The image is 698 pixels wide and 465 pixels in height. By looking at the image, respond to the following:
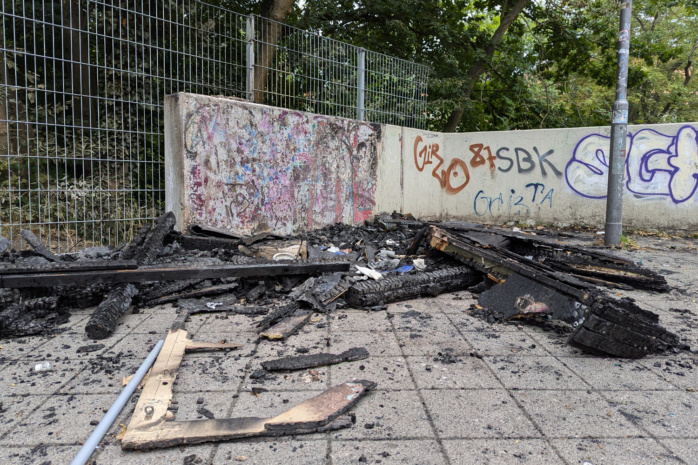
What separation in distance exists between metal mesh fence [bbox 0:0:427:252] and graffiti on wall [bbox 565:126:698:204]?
21.7 ft

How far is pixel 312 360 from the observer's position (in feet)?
9.86

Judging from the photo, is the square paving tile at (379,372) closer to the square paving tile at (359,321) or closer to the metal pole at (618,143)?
the square paving tile at (359,321)

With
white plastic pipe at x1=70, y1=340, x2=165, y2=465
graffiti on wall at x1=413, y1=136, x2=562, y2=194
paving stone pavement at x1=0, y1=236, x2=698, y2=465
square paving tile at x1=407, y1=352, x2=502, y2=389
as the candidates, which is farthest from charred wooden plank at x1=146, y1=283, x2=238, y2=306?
graffiti on wall at x1=413, y1=136, x2=562, y2=194

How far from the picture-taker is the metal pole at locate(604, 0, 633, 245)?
744cm

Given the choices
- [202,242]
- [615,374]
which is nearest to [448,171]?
[202,242]

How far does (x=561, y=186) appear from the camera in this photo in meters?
9.90

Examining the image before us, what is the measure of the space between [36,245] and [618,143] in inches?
334

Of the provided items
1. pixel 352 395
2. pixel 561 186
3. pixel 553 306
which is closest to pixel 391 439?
pixel 352 395

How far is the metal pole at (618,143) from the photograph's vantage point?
7.44m

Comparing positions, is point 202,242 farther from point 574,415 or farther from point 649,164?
point 649,164

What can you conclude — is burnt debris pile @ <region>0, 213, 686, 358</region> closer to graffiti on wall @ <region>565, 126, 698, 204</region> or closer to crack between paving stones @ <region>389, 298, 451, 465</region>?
crack between paving stones @ <region>389, 298, 451, 465</region>

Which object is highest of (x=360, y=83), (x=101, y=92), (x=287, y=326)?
(x=360, y=83)

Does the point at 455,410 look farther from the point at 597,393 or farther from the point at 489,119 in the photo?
the point at 489,119

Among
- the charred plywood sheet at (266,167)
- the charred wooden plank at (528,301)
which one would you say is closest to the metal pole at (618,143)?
the charred plywood sheet at (266,167)
